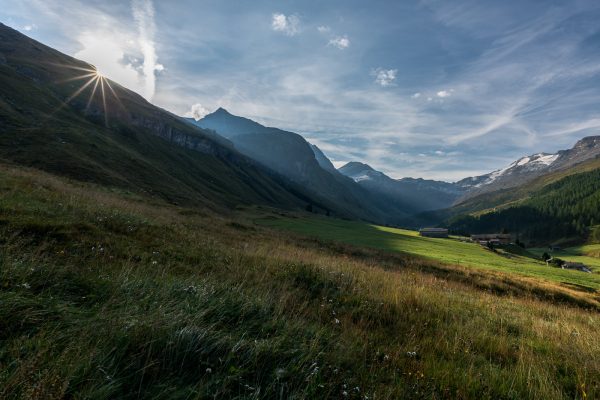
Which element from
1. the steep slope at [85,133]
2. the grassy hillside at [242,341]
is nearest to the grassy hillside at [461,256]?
the grassy hillside at [242,341]

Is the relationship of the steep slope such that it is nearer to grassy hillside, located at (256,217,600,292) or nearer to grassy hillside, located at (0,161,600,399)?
grassy hillside, located at (256,217,600,292)

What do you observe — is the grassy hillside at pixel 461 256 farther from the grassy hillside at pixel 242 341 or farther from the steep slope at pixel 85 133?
the steep slope at pixel 85 133

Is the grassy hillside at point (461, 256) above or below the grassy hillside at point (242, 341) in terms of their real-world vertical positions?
below

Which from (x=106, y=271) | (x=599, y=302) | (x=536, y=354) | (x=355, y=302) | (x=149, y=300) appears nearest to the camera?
(x=149, y=300)

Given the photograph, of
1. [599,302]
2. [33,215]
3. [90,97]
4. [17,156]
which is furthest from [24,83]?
[599,302]

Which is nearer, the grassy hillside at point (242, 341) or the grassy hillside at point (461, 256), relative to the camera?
the grassy hillside at point (242, 341)

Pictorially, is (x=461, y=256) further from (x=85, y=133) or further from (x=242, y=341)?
(x=85, y=133)

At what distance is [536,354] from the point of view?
563 cm

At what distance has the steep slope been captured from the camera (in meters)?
52.5

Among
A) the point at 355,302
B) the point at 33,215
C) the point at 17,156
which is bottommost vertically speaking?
the point at 17,156

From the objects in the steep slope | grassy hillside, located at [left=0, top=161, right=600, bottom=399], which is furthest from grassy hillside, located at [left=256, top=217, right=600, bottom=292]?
the steep slope

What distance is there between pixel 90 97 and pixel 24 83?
31490 millimetres

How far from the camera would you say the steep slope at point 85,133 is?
52531 millimetres

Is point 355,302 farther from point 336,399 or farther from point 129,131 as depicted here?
point 129,131
